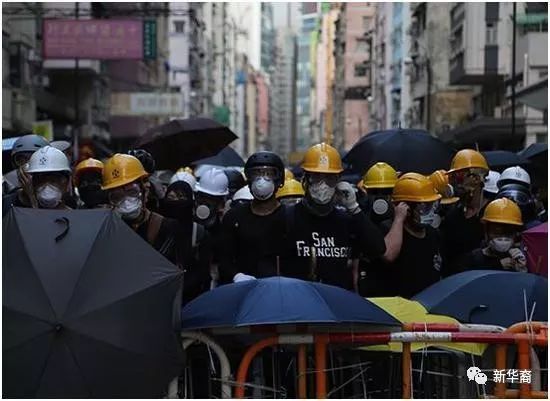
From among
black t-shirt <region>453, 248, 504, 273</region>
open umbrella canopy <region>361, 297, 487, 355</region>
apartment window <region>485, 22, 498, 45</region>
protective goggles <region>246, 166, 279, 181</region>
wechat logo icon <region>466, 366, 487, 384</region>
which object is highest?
apartment window <region>485, 22, 498, 45</region>

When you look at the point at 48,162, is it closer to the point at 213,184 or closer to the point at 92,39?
the point at 213,184

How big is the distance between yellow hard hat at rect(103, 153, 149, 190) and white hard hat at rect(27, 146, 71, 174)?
0.27 metres

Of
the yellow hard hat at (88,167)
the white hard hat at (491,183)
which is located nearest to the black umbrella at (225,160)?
the white hard hat at (491,183)

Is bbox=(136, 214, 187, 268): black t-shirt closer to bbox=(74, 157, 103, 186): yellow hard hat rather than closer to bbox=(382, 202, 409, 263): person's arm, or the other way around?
bbox=(382, 202, 409, 263): person's arm

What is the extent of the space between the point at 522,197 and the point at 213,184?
221cm

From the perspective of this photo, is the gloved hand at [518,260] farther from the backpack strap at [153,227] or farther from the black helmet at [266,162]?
the backpack strap at [153,227]

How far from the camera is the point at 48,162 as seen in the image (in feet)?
22.9

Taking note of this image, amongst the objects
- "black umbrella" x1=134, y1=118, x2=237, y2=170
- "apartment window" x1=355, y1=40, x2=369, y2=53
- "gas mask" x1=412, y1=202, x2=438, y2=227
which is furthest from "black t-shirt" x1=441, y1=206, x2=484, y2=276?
"apartment window" x1=355, y1=40, x2=369, y2=53

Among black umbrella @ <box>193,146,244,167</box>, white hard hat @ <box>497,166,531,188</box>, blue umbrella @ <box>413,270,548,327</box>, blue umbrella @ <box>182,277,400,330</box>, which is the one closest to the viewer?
blue umbrella @ <box>182,277,400,330</box>

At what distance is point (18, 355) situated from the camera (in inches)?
191

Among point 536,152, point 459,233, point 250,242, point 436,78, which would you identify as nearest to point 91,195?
point 250,242

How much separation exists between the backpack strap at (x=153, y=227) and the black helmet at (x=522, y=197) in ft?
9.45

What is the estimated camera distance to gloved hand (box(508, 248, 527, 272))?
287 inches

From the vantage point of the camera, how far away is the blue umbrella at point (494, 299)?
5.96m
